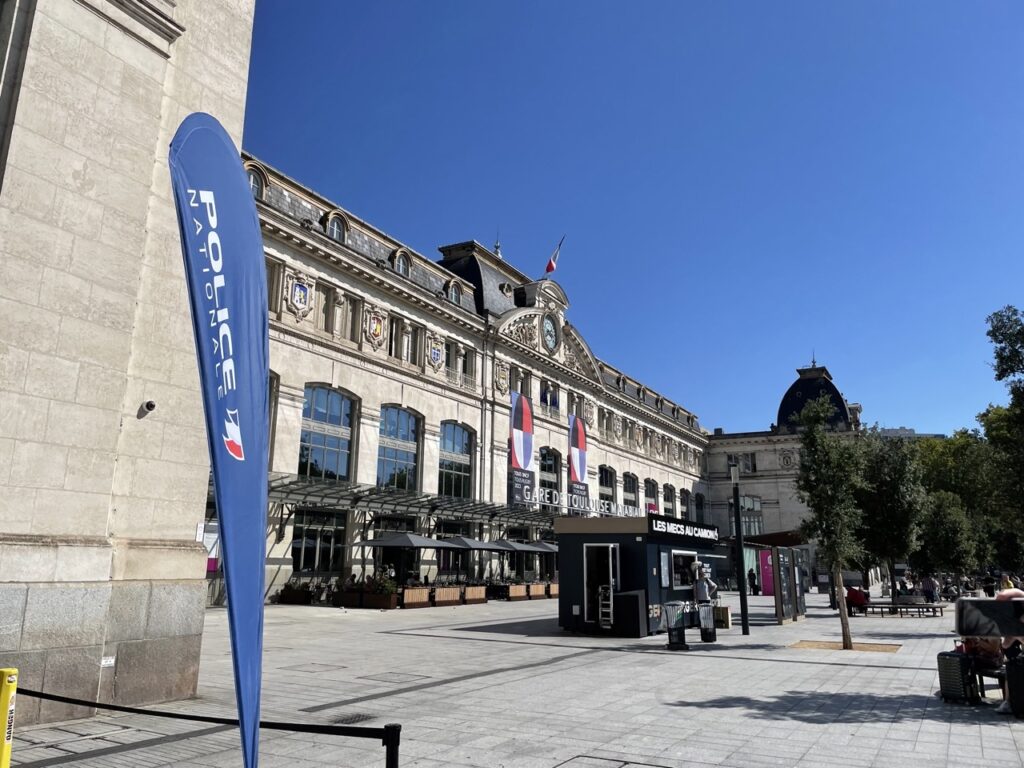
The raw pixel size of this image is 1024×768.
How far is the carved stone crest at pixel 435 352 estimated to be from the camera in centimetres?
3872

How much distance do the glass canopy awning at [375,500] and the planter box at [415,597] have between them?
4.56 metres

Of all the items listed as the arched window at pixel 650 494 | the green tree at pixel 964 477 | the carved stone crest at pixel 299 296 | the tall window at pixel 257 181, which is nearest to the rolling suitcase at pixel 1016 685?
the green tree at pixel 964 477

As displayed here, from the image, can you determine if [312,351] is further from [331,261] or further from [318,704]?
[318,704]

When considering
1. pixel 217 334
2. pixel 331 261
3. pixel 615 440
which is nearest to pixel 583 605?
pixel 217 334

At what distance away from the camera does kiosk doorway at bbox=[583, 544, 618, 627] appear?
19328 millimetres

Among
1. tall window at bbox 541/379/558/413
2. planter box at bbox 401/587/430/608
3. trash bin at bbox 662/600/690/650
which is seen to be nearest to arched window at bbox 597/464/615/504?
tall window at bbox 541/379/558/413

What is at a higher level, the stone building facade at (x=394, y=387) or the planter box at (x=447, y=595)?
the stone building facade at (x=394, y=387)

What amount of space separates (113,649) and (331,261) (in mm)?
25862

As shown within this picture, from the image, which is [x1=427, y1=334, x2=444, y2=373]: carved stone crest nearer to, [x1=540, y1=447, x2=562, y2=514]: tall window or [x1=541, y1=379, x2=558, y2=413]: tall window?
[x1=541, y1=379, x2=558, y2=413]: tall window

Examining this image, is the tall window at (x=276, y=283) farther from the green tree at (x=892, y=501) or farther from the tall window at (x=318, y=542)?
the green tree at (x=892, y=501)

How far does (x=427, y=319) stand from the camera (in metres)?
39.0

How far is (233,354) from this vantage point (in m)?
4.63

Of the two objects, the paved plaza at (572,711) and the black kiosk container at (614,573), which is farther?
the black kiosk container at (614,573)

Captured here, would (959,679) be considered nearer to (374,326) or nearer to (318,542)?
(318,542)
